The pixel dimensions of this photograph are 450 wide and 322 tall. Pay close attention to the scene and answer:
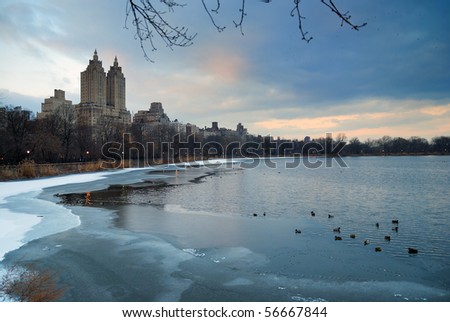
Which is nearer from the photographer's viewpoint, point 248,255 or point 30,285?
point 30,285

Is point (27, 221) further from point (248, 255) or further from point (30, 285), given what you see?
point (248, 255)

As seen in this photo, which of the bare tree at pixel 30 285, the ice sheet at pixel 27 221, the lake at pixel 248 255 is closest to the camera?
the bare tree at pixel 30 285

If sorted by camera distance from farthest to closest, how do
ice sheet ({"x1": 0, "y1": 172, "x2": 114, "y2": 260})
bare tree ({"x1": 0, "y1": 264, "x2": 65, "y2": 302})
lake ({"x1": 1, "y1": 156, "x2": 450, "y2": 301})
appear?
ice sheet ({"x1": 0, "y1": 172, "x2": 114, "y2": 260})
lake ({"x1": 1, "y1": 156, "x2": 450, "y2": 301})
bare tree ({"x1": 0, "y1": 264, "x2": 65, "y2": 302})

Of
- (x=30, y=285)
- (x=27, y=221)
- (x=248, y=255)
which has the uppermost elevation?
(x=30, y=285)

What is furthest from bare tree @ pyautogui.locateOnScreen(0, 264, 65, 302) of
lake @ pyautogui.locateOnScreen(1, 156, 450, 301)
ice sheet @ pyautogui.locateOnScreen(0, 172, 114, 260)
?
ice sheet @ pyautogui.locateOnScreen(0, 172, 114, 260)

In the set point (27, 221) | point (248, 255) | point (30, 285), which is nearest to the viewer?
point (30, 285)

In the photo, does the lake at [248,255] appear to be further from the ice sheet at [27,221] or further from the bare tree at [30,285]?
the ice sheet at [27,221]

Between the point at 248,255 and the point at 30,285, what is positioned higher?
the point at 30,285

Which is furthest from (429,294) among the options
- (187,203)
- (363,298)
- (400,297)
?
(187,203)

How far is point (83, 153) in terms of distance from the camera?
79500mm

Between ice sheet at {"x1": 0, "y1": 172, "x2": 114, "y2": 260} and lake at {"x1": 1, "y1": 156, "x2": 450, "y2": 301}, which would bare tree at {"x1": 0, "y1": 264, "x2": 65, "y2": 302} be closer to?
lake at {"x1": 1, "y1": 156, "x2": 450, "y2": 301}

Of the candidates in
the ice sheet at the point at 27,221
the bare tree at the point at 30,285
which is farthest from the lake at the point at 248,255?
the ice sheet at the point at 27,221

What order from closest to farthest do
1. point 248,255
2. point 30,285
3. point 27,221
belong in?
point 30,285, point 248,255, point 27,221

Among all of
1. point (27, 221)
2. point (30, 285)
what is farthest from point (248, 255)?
point (27, 221)
